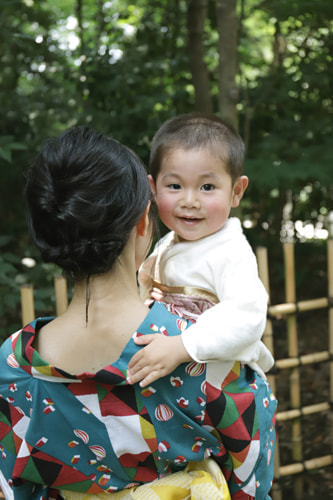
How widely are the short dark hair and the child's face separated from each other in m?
0.02

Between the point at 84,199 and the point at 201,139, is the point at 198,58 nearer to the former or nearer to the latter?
the point at 201,139

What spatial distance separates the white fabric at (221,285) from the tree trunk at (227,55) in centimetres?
168

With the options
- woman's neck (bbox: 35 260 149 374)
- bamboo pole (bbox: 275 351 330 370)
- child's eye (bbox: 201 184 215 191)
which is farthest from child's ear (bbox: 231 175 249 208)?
bamboo pole (bbox: 275 351 330 370)

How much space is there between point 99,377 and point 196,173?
2.24 ft

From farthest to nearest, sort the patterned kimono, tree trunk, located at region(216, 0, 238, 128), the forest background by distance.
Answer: the forest background
tree trunk, located at region(216, 0, 238, 128)
the patterned kimono

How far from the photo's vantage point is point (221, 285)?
5.19 feet

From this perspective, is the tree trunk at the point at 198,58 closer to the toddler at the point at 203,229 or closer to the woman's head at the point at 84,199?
the toddler at the point at 203,229

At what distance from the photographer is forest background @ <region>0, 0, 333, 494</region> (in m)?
3.80

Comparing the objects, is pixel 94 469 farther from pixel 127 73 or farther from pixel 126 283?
pixel 127 73

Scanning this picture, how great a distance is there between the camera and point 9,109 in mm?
4094

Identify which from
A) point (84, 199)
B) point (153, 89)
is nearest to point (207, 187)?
point (84, 199)

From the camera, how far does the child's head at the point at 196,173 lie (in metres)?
1.66

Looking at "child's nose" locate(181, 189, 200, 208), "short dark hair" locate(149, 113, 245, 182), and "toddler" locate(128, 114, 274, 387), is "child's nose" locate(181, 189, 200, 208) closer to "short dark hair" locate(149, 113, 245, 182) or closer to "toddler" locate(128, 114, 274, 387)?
"toddler" locate(128, 114, 274, 387)

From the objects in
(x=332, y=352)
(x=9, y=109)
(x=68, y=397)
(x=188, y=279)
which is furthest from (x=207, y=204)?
(x=9, y=109)
